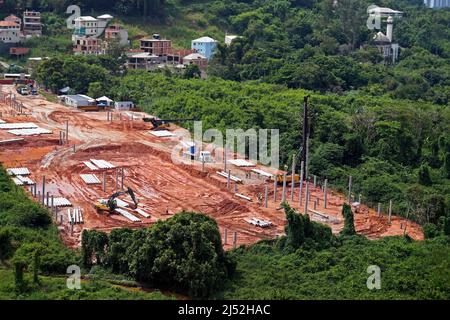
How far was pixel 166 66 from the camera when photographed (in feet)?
170

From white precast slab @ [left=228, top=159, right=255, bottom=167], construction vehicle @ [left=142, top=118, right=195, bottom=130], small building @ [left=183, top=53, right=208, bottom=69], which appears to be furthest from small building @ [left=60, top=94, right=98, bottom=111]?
white precast slab @ [left=228, top=159, right=255, bottom=167]

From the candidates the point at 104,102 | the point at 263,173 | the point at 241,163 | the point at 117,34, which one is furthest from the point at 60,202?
the point at 117,34

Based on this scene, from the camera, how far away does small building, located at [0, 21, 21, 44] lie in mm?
53125

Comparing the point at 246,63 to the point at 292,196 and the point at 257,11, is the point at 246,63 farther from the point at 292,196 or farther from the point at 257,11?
the point at 292,196

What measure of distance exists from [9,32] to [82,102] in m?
15.4

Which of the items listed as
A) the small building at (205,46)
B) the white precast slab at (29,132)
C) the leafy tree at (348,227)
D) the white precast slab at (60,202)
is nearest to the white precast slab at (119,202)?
the white precast slab at (60,202)

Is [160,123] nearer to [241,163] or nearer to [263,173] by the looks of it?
[241,163]

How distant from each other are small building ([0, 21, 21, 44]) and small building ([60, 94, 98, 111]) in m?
13.8

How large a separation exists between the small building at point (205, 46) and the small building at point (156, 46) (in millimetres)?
2282

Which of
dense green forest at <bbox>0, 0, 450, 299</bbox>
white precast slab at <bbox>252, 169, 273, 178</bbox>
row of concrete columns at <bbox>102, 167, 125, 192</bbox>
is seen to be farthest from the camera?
white precast slab at <bbox>252, 169, 273, 178</bbox>

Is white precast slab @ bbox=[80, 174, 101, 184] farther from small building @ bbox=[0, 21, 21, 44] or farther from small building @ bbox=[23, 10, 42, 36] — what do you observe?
small building @ bbox=[23, 10, 42, 36]

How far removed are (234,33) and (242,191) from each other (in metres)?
38.6

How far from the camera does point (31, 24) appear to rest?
55.9m

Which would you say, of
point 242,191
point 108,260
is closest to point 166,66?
point 242,191
